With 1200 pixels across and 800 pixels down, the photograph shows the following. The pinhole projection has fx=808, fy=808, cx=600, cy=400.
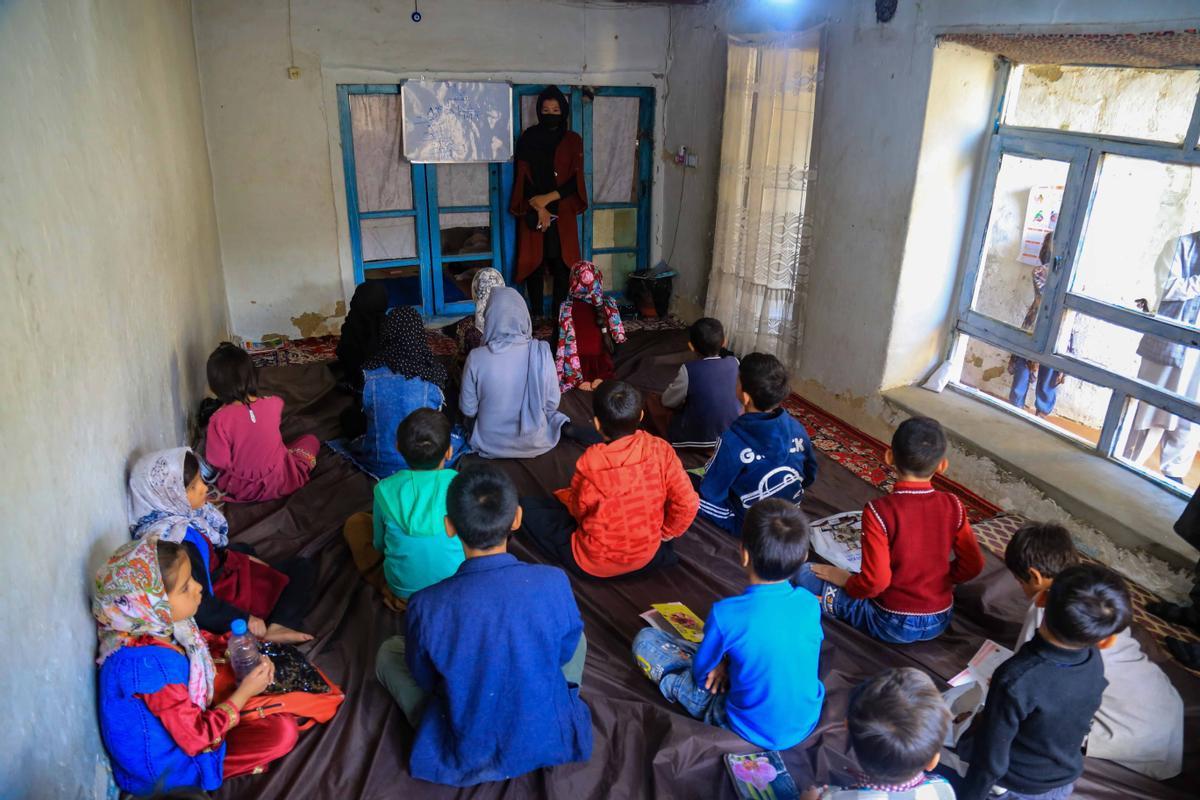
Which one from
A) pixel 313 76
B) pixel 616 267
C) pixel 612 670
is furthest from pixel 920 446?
pixel 313 76

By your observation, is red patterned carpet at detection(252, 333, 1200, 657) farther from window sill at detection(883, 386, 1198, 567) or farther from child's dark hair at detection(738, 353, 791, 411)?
child's dark hair at detection(738, 353, 791, 411)

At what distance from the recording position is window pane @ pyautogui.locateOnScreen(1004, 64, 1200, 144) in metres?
3.25

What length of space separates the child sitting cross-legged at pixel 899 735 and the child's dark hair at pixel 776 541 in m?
0.44

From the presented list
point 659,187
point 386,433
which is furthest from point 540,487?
point 659,187

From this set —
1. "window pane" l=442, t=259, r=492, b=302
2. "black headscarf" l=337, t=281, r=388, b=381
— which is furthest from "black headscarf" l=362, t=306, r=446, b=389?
"window pane" l=442, t=259, r=492, b=302

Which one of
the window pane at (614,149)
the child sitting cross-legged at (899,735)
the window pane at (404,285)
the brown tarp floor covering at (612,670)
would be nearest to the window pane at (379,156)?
the window pane at (404,285)

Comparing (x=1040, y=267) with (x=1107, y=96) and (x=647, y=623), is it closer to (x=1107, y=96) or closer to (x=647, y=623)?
(x=1107, y=96)

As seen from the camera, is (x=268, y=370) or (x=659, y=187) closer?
(x=268, y=370)

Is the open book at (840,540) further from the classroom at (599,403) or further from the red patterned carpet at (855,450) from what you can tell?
the red patterned carpet at (855,450)

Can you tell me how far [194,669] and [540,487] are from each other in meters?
1.91

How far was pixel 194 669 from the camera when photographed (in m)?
2.08

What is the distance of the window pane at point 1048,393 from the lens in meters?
4.03

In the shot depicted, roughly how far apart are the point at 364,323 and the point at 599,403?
206cm

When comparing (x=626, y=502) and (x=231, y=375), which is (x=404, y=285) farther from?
(x=626, y=502)
